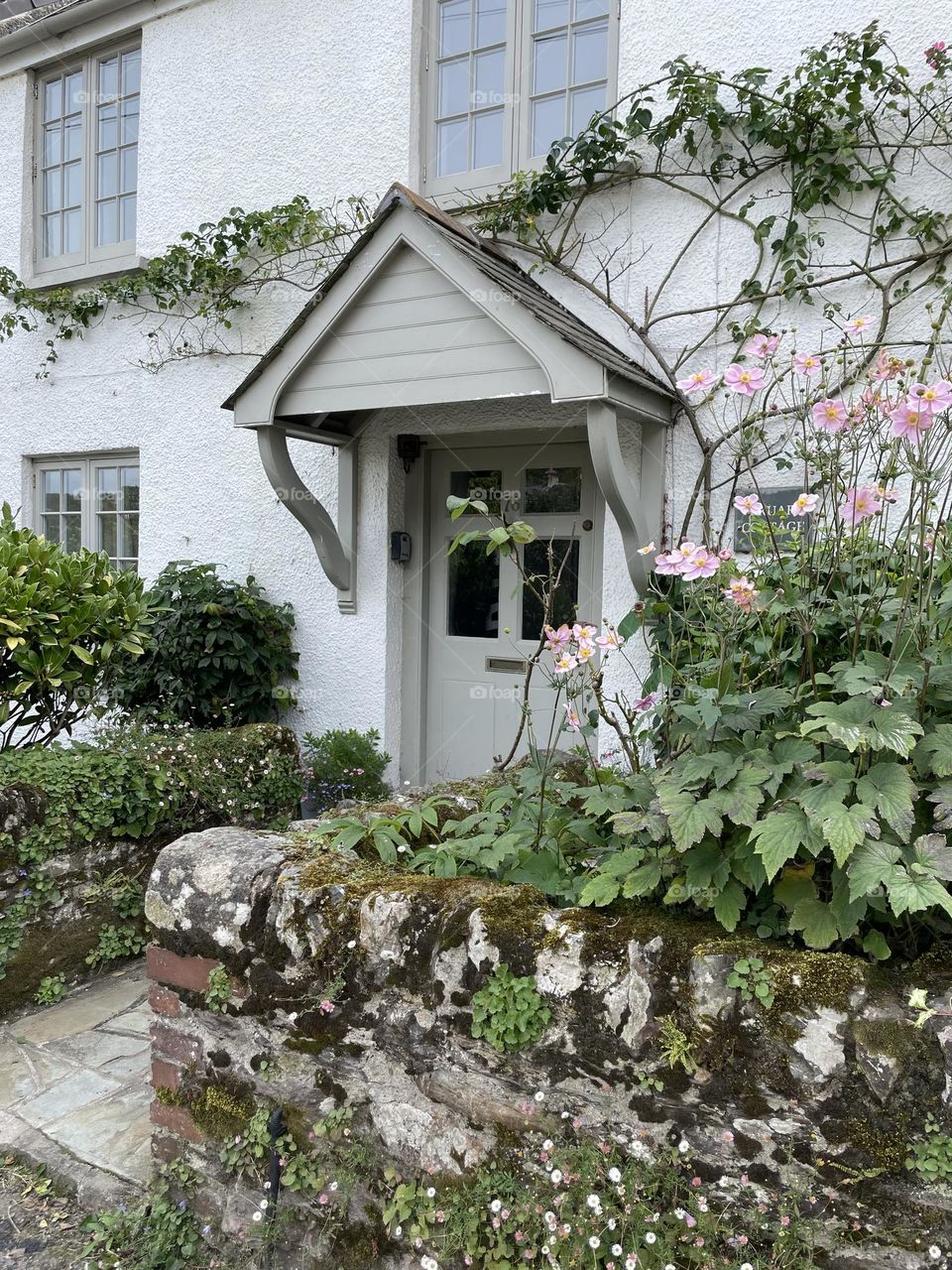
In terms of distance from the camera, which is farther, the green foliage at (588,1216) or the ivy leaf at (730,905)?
the ivy leaf at (730,905)

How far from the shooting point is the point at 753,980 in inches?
62.3

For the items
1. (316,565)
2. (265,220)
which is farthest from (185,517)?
(265,220)

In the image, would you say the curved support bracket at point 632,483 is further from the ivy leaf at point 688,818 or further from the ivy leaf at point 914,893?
the ivy leaf at point 914,893

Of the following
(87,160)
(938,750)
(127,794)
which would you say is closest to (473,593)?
(127,794)

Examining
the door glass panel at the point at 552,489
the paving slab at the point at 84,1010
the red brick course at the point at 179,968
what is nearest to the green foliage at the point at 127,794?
the paving slab at the point at 84,1010

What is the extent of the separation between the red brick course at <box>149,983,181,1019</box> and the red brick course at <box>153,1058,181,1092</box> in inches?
5.3

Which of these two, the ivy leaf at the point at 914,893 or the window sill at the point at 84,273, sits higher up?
the window sill at the point at 84,273

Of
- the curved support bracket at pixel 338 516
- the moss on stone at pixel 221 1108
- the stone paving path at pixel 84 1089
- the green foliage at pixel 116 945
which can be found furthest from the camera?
the curved support bracket at pixel 338 516

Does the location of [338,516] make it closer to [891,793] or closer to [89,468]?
[89,468]

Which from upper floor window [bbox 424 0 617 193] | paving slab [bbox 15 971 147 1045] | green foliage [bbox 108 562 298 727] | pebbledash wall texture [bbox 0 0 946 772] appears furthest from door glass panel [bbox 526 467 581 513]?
paving slab [bbox 15 971 147 1045]

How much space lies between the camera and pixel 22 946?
11.5 feet

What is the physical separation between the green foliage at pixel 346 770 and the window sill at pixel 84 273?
3780 mm

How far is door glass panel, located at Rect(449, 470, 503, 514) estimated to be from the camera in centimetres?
533

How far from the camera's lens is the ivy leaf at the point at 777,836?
1.56 m
